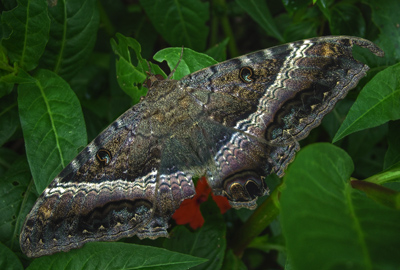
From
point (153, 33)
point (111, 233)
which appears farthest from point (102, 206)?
point (153, 33)

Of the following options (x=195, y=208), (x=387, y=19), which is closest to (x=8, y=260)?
(x=195, y=208)

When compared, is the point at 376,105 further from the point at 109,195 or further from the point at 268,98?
the point at 109,195

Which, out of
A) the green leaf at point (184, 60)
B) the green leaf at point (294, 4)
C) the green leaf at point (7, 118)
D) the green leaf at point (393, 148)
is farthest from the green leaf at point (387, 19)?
the green leaf at point (7, 118)

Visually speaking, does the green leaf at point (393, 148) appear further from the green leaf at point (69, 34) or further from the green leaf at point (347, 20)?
the green leaf at point (69, 34)

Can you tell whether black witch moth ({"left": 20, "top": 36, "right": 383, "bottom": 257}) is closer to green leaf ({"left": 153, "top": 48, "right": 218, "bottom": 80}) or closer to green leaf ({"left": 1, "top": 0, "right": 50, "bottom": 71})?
green leaf ({"left": 153, "top": 48, "right": 218, "bottom": 80})

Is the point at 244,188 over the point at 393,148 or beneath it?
over

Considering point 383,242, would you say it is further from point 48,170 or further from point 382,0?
point 382,0

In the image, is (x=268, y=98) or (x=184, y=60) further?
(x=184, y=60)
